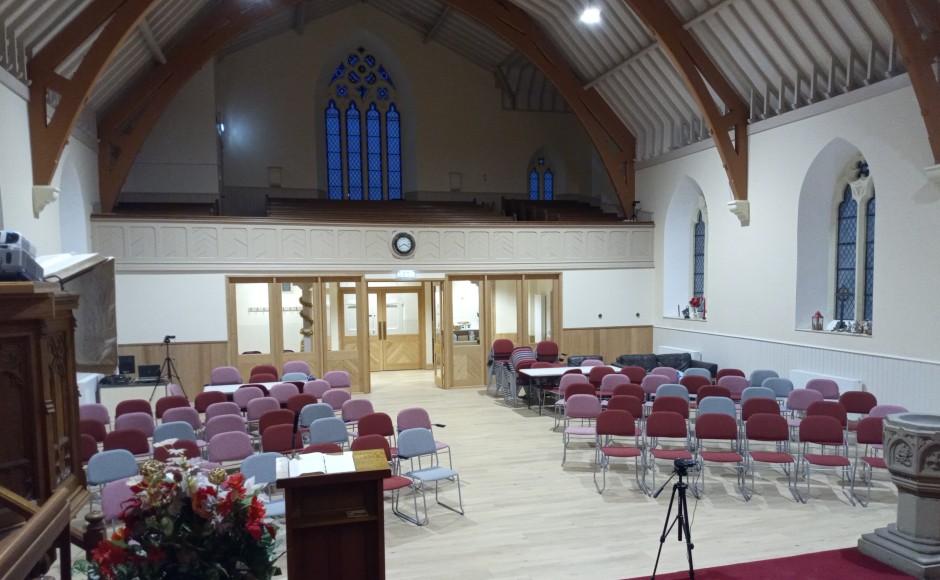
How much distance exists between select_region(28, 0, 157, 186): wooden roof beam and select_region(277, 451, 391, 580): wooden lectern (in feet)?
28.8

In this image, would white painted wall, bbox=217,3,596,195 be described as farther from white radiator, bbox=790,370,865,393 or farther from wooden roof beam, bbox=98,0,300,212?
white radiator, bbox=790,370,865,393

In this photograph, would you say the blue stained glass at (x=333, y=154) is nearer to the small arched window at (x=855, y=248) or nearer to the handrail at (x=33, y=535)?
the small arched window at (x=855, y=248)

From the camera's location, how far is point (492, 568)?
543 cm

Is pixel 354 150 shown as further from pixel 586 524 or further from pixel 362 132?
pixel 586 524

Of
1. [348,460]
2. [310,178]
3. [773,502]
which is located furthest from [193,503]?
[310,178]

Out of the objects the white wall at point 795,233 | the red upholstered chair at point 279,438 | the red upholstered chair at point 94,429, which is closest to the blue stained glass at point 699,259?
the white wall at point 795,233

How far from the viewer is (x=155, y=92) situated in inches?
534

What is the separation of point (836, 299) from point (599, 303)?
554cm

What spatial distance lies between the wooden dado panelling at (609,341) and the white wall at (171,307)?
8357 millimetres

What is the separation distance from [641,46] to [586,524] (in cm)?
1101

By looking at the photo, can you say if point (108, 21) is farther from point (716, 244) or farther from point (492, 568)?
point (716, 244)

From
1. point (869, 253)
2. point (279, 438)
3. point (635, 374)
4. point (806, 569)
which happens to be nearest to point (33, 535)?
point (279, 438)

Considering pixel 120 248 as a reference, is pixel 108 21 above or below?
above

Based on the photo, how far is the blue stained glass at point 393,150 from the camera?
19.2 m
